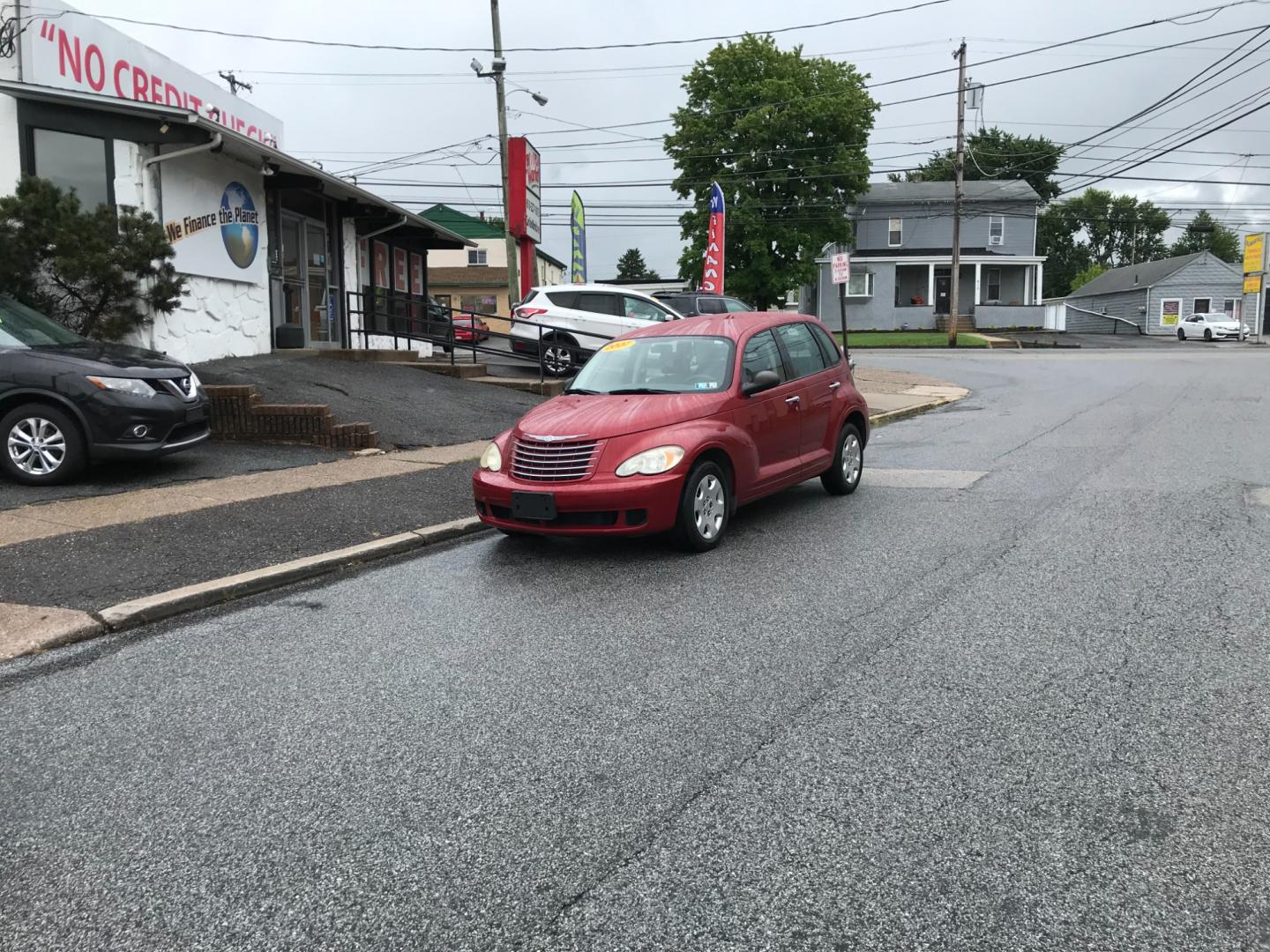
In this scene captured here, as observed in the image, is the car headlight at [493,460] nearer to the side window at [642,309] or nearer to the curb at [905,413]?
the curb at [905,413]

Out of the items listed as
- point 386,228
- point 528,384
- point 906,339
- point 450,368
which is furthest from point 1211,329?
point 450,368

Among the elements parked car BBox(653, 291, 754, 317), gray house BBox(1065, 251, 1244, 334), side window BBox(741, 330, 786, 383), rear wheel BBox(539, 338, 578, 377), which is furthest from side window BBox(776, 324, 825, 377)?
gray house BBox(1065, 251, 1244, 334)

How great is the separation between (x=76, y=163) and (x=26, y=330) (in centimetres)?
460

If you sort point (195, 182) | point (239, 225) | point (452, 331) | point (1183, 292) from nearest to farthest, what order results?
point (195, 182), point (239, 225), point (452, 331), point (1183, 292)

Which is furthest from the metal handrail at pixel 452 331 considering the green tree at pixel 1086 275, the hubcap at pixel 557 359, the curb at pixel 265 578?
the green tree at pixel 1086 275

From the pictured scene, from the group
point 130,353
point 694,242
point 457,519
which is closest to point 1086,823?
point 457,519

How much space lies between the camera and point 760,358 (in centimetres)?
800

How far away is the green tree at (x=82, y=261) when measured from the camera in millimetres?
10875

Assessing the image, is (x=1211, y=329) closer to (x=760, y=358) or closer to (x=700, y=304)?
(x=700, y=304)

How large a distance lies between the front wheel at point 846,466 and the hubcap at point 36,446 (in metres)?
6.80

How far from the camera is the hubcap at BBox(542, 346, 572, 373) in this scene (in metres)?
19.0

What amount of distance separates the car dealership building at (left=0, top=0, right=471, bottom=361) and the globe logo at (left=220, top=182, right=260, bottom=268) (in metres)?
0.02

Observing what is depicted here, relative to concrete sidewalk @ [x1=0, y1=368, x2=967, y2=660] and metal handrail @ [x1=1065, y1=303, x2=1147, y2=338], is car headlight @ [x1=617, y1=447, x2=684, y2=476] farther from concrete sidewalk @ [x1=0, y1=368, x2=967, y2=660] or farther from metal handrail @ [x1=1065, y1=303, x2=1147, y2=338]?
metal handrail @ [x1=1065, y1=303, x2=1147, y2=338]

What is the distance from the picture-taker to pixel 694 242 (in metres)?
45.9
